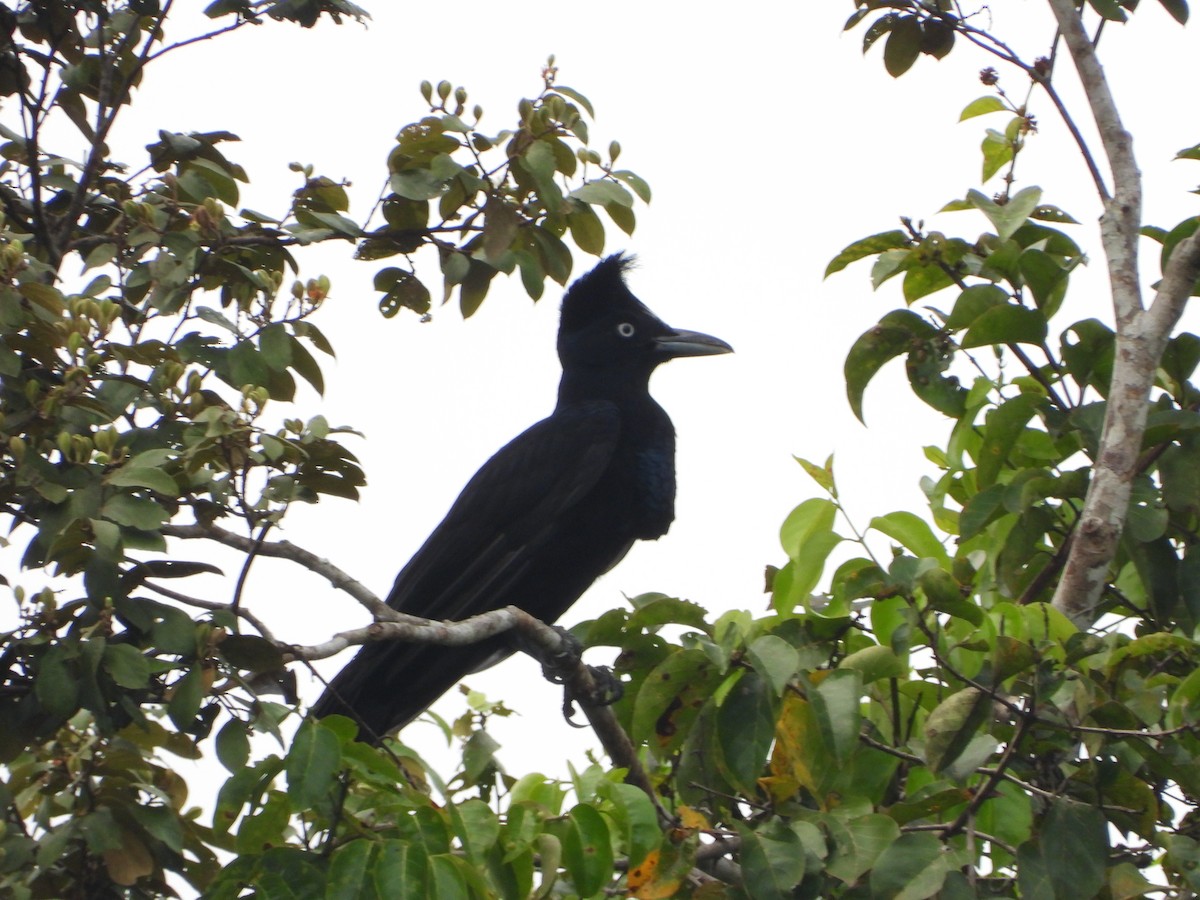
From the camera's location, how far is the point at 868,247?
297cm

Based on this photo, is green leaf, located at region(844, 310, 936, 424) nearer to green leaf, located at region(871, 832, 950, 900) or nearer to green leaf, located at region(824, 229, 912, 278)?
green leaf, located at region(824, 229, 912, 278)

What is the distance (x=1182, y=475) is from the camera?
8.86 feet

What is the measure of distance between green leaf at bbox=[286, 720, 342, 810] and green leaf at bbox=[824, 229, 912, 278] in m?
1.53

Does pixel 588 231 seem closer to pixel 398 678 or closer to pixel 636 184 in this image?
pixel 636 184

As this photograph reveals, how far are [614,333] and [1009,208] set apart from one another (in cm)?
254

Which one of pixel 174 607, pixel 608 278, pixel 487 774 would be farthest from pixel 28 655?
pixel 608 278

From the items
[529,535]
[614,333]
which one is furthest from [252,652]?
[614,333]

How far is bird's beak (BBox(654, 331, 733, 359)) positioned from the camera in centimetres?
518

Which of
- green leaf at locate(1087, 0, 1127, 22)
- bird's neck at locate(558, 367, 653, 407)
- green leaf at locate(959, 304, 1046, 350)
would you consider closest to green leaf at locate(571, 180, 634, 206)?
green leaf at locate(959, 304, 1046, 350)

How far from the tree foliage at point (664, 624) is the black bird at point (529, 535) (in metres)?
0.81

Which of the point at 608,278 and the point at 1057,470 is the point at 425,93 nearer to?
the point at 1057,470

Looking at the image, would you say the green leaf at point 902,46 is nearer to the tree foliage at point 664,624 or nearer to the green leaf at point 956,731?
the tree foliage at point 664,624

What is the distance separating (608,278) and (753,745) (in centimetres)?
342

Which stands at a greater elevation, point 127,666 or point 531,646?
point 531,646
